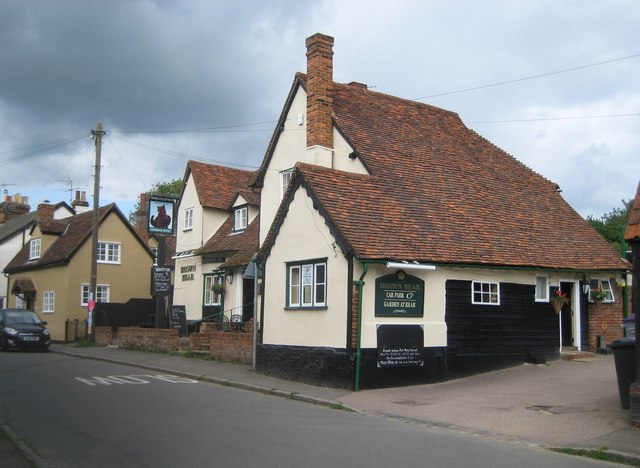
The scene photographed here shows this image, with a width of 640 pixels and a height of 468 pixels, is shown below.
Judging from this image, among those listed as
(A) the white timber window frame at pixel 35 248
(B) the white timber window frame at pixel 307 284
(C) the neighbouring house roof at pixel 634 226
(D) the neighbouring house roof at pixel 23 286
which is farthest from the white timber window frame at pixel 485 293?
(A) the white timber window frame at pixel 35 248

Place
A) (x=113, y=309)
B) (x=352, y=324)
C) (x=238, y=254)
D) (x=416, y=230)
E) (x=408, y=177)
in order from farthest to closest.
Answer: (x=113, y=309)
(x=238, y=254)
(x=408, y=177)
(x=416, y=230)
(x=352, y=324)

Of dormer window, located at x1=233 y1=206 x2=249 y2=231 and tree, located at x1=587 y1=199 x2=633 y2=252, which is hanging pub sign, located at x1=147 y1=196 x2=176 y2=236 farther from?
tree, located at x1=587 y1=199 x2=633 y2=252

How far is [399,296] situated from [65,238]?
94.0ft

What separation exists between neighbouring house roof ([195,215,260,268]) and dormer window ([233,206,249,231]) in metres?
0.24

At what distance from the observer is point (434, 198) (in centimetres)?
1903

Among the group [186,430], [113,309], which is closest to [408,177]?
[186,430]

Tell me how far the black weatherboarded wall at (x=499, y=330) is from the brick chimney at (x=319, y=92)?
613 centimetres

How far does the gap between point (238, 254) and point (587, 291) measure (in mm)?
12864

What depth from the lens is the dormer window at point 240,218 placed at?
28.2 metres

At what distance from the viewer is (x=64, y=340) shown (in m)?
35.1

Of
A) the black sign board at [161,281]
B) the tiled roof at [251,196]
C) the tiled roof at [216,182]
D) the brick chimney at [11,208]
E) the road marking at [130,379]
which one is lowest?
the road marking at [130,379]

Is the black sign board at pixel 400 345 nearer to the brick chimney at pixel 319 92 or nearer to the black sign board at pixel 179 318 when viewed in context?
the brick chimney at pixel 319 92

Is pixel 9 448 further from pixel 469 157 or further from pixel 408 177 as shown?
pixel 469 157

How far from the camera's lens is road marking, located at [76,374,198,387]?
16672 mm
